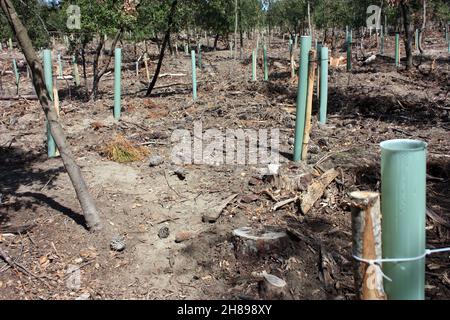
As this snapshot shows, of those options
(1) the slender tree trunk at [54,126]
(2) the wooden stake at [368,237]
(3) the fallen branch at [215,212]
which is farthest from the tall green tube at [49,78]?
(2) the wooden stake at [368,237]

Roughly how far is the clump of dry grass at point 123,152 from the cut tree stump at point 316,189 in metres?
2.57

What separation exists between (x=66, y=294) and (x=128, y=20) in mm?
8704

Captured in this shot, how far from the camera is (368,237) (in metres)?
2.28

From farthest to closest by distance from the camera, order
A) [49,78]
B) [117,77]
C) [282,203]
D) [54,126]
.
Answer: [117,77] < [49,78] < [282,203] < [54,126]

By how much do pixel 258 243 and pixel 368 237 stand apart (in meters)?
1.77

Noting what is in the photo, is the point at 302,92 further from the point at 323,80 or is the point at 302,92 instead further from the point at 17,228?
the point at 17,228

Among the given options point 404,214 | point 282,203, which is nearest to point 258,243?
point 282,203

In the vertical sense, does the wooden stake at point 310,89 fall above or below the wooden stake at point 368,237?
above

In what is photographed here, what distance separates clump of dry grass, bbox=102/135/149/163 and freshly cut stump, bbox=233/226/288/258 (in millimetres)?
2741

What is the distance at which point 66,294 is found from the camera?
3684mm

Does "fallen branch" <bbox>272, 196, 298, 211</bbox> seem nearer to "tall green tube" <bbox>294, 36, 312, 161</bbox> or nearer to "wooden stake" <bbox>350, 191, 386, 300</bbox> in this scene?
"tall green tube" <bbox>294, 36, 312, 161</bbox>

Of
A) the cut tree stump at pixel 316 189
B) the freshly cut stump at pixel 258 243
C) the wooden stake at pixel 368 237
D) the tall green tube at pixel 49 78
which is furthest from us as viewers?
the tall green tube at pixel 49 78

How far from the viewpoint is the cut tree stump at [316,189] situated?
15.6 feet

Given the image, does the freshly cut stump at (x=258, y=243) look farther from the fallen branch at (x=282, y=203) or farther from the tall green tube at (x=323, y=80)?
the tall green tube at (x=323, y=80)
